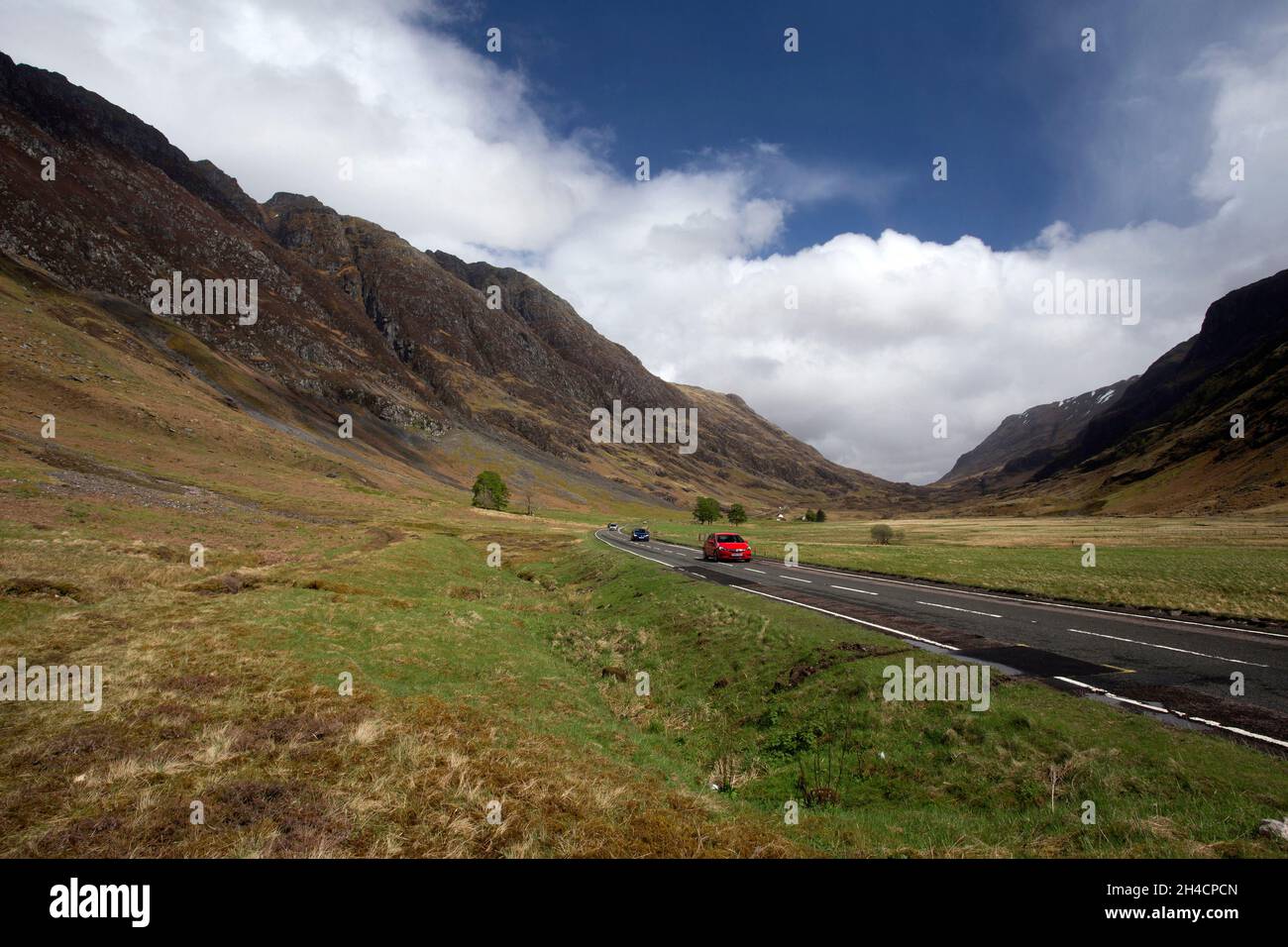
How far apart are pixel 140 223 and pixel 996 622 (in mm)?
259417

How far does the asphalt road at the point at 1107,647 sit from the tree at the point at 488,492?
332ft

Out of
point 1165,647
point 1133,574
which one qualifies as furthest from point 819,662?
point 1133,574

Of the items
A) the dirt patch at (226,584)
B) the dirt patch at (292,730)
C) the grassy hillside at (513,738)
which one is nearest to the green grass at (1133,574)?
the grassy hillside at (513,738)

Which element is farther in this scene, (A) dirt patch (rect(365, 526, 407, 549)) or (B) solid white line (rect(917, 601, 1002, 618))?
(A) dirt patch (rect(365, 526, 407, 549))

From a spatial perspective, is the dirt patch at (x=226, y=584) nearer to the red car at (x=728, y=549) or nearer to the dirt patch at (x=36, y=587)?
the dirt patch at (x=36, y=587)

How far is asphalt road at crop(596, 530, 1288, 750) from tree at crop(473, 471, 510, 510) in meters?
101

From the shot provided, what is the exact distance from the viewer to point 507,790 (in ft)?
23.9

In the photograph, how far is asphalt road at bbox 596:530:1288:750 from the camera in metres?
9.70

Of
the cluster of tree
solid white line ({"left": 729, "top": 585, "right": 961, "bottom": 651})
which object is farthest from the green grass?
the cluster of tree

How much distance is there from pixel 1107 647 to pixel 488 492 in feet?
380

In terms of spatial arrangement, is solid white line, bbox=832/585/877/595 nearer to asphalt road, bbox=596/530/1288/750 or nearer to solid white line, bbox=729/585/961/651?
asphalt road, bbox=596/530/1288/750

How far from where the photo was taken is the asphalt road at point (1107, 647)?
31.8ft

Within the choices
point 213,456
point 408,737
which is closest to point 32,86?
point 213,456
